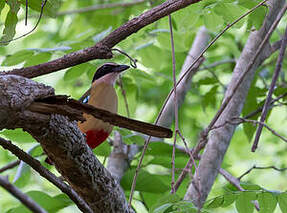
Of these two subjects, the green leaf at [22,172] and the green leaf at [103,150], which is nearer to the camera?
the green leaf at [22,172]

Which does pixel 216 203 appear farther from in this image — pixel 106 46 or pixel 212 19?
pixel 212 19

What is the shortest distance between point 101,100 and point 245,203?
60.5 inches

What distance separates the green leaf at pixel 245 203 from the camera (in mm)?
2363

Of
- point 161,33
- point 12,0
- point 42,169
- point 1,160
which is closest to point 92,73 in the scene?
point 161,33

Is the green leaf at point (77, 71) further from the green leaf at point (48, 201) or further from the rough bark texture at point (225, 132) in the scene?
the rough bark texture at point (225, 132)

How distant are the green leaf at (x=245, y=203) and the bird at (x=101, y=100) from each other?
1.22 m

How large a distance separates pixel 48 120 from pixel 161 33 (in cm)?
212

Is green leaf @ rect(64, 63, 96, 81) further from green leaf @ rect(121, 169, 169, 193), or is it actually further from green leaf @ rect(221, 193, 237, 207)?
green leaf @ rect(221, 193, 237, 207)

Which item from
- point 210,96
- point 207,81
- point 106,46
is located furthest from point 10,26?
point 210,96

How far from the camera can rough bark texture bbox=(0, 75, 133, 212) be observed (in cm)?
165

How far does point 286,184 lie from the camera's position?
6.84 meters

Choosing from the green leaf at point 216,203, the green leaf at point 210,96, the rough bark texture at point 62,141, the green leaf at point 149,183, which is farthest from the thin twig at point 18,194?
the green leaf at point 210,96

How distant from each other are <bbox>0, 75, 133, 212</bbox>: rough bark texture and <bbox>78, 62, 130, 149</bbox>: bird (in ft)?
3.34

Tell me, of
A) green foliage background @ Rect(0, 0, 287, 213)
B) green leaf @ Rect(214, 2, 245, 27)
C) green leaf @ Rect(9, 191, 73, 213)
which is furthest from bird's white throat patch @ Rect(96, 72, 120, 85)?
green leaf @ Rect(214, 2, 245, 27)
